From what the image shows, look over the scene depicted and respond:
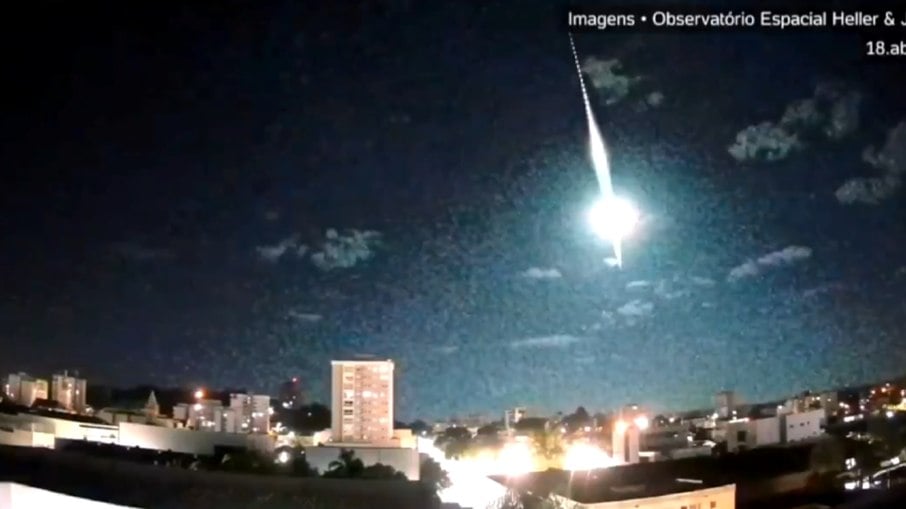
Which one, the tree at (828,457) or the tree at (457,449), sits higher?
the tree at (457,449)

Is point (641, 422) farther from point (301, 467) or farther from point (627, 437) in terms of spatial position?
point (301, 467)

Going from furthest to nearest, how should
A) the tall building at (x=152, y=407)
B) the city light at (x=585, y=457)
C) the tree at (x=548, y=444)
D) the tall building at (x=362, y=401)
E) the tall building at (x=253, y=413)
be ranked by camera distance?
the tall building at (x=253, y=413), the tall building at (x=152, y=407), the tree at (x=548, y=444), the city light at (x=585, y=457), the tall building at (x=362, y=401)

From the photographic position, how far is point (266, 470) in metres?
6.57

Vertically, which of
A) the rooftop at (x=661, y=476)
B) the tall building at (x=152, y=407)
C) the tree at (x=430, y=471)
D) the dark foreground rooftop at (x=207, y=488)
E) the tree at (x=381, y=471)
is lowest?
the rooftop at (x=661, y=476)

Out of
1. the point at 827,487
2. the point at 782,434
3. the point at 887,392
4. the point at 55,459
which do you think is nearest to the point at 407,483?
the point at 55,459

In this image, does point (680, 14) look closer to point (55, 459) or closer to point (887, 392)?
point (55, 459)

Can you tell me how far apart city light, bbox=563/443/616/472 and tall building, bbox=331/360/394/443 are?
1480 millimetres

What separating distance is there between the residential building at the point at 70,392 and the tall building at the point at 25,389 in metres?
0.19

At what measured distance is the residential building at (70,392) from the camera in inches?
375

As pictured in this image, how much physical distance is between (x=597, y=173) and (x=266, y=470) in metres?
2.88

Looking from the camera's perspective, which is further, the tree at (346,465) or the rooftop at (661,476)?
the tree at (346,465)

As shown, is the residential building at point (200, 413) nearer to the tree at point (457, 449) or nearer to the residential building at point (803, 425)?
the tree at point (457, 449)

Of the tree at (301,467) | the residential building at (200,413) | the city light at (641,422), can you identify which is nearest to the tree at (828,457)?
the city light at (641,422)

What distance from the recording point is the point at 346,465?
706cm
